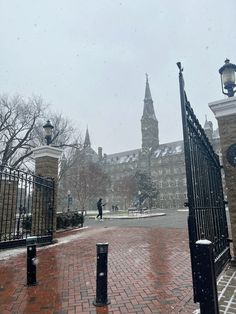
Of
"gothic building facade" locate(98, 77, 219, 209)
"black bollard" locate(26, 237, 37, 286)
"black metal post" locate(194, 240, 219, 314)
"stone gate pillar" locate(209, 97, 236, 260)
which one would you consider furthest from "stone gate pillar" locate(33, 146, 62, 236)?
"gothic building facade" locate(98, 77, 219, 209)

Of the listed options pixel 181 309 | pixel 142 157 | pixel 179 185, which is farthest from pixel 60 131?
pixel 142 157

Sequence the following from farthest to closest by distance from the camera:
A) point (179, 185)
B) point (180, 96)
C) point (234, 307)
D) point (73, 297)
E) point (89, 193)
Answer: point (179, 185)
point (89, 193)
point (73, 297)
point (180, 96)
point (234, 307)

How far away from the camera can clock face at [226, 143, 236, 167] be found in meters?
5.48

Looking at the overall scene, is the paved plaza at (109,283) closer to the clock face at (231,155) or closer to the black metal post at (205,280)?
the black metal post at (205,280)

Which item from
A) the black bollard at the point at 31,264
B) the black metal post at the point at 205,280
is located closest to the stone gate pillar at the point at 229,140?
the black metal post at the point at 205,280

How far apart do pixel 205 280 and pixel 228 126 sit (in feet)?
12.7

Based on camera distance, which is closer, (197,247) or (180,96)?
(197,247)

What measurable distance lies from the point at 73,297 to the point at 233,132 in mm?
4518

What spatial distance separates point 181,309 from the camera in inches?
129

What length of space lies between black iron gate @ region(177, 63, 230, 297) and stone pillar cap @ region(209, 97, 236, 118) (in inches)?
33.3

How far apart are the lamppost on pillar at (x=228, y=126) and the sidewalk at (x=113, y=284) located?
160 centimetres

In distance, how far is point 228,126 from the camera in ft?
18.6

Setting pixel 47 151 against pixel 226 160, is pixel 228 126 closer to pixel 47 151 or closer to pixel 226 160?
pixel 226 160

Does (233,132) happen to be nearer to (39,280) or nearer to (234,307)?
(234,307)
